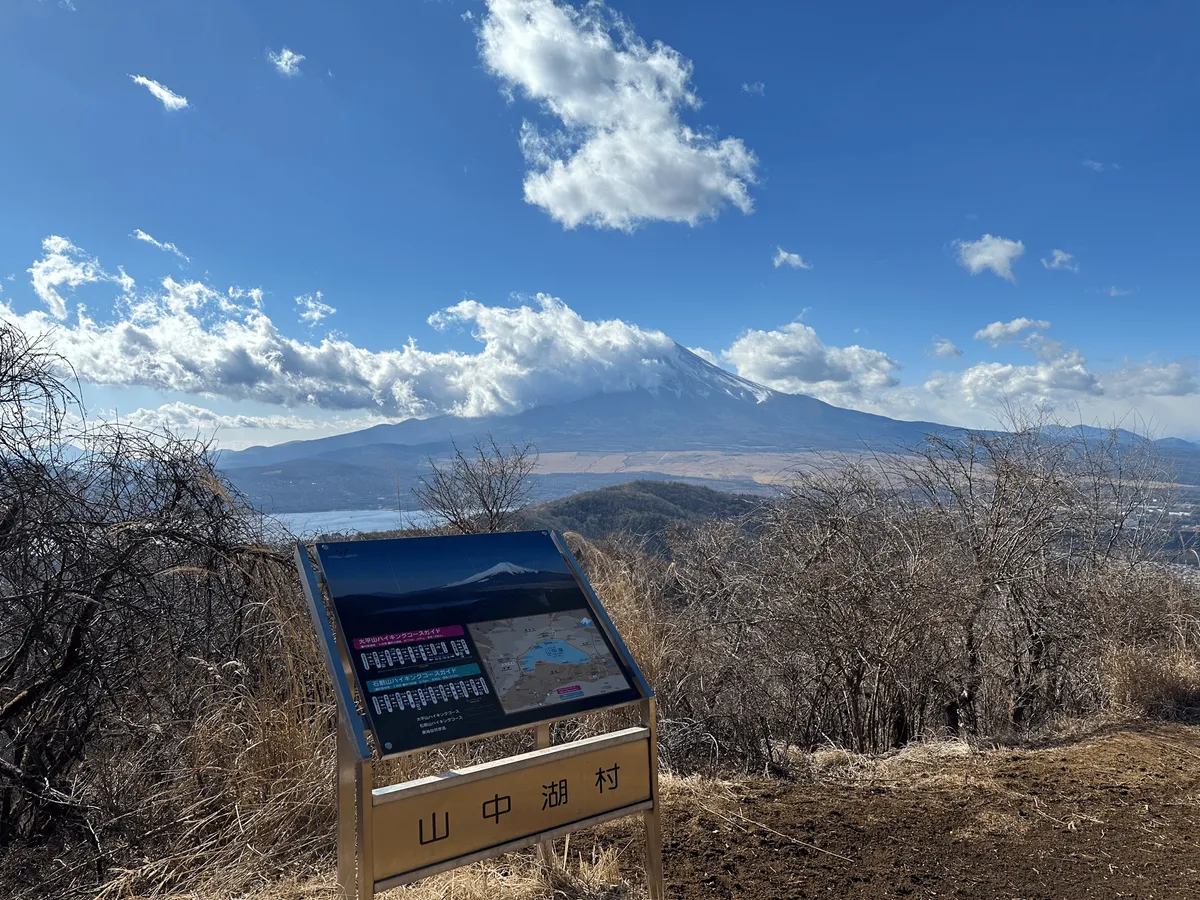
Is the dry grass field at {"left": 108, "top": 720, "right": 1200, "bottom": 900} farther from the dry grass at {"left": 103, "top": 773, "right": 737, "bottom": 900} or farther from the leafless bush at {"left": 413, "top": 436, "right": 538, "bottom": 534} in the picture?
the leafless bush at {"left": 413, "top": 436, "right": 538, "bottom": 534}

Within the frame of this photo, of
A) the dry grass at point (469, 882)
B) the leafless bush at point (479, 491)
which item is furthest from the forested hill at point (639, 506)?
the dry grass at point (469, 882)

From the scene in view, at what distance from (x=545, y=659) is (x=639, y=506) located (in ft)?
93.5

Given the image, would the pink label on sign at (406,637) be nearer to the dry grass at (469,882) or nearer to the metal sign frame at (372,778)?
the metal sign frame at (372,778)

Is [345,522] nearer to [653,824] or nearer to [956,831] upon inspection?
[653,824]

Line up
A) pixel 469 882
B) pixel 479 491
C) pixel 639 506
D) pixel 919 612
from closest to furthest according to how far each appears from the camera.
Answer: pixel 469 882, pixel 919 612, pixel 479 491, pixel 639 506

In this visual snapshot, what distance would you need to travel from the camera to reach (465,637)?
262cm

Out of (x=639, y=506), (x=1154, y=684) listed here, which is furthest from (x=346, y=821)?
(x=639, y=506)

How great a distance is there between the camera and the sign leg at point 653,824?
111 inches

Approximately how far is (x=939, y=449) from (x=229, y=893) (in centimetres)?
796

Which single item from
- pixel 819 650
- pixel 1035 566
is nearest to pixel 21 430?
pixel 819 650

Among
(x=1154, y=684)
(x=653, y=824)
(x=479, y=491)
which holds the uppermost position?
(x=479, y=491)

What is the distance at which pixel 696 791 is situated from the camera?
413 cm

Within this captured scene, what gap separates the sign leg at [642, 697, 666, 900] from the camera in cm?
282

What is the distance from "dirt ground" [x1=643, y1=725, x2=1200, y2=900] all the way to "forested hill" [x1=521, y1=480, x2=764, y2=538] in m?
19.6
